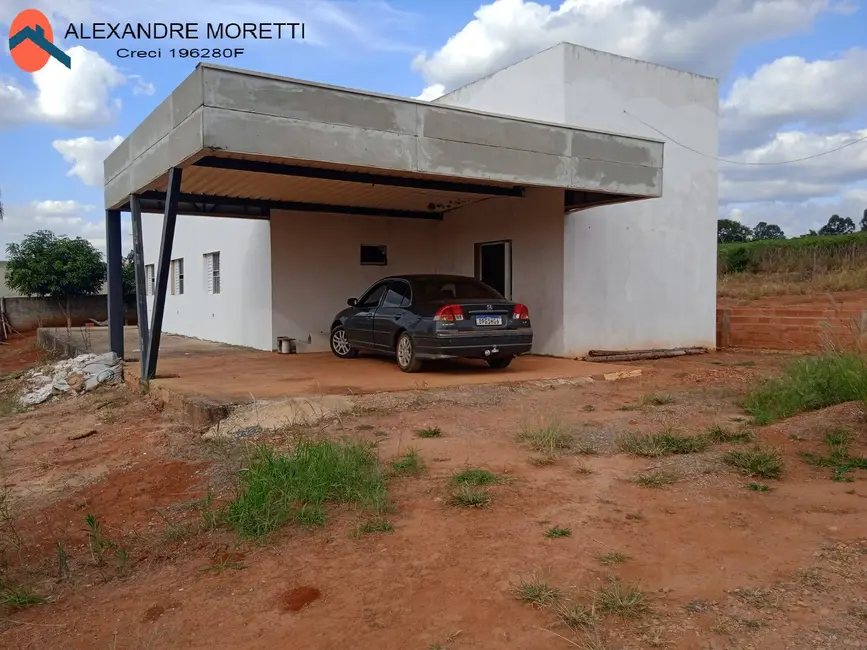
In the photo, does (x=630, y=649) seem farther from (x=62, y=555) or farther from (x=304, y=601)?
(x=62, y=555)

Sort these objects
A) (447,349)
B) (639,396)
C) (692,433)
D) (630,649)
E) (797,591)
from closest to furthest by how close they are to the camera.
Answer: (630,649)
(797,591)
(692,433)
(639,396)
(447,349)

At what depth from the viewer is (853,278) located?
23.8m

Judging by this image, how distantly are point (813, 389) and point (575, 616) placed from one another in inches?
200

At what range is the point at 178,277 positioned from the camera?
20.2m

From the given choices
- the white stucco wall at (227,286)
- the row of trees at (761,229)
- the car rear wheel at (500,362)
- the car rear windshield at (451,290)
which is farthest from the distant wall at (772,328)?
the row of trees at (761,229)

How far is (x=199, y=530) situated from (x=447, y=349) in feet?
17.5

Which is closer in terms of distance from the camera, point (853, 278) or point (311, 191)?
point (311, 191)

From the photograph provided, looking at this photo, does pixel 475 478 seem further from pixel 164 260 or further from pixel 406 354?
pixel 164 260

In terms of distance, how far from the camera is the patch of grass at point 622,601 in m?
2.97

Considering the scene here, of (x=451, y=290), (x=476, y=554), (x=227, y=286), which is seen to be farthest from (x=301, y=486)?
(x=227, y=286)

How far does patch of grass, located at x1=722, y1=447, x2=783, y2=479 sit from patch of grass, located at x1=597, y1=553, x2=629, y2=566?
1.83 metres

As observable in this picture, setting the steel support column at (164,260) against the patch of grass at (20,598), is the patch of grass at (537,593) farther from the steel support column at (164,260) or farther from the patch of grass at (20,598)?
the steel support column at (164,260)

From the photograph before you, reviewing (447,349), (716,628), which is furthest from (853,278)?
(716,628)

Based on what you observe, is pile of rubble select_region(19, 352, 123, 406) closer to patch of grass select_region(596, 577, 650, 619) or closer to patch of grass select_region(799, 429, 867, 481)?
patch of grass select_region(596, 577, 650, 619)
